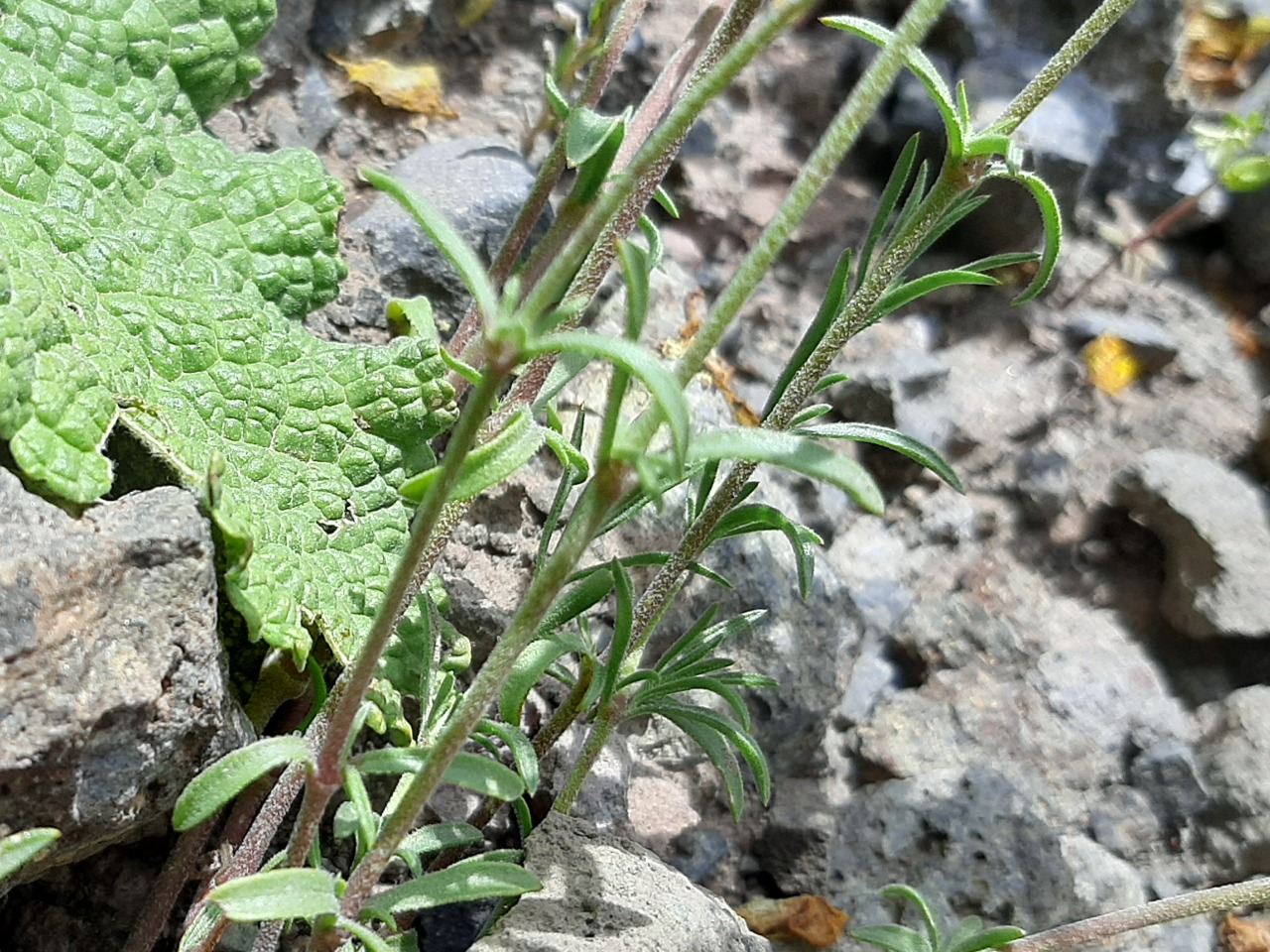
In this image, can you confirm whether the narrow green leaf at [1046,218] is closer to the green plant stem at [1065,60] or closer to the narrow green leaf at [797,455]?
the green plant stem at [1065,60]

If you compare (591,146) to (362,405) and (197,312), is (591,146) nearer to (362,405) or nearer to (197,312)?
(362,405)

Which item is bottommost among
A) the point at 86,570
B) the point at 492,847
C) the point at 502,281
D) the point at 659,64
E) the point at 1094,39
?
the point at 492,847

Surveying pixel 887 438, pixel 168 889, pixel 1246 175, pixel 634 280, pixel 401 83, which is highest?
pixel 1246 175

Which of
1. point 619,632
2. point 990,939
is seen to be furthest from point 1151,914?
point 619,632

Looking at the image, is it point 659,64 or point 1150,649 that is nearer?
point 1150,649

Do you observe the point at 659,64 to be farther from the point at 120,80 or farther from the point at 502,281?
the point at 120,80

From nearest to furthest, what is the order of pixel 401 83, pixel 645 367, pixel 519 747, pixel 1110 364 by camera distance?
pixel 645 367 → pixel 519 747 → pixel 401 83 → pixel 1110 364

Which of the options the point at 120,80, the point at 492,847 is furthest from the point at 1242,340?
the point at 120,80
